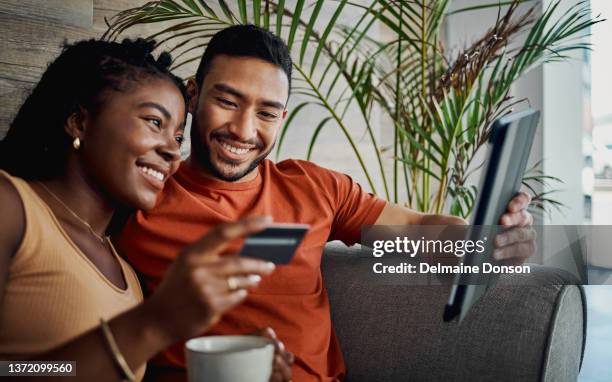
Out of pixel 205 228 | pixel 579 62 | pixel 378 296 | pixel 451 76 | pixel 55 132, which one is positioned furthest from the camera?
pixel 579 62

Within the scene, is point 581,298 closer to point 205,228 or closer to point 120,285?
point 205,228

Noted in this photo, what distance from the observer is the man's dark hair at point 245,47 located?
1.43 metres

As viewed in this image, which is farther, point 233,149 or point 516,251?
point 233,149

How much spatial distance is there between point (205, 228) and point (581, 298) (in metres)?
0.83

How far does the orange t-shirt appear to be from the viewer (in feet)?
4.29

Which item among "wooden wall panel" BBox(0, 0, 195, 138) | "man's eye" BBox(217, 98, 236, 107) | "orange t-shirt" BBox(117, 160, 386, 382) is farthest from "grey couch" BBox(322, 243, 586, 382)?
"wooden wall panel" BBox(0, 0, 195, 138)

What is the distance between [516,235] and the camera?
1.17 meters

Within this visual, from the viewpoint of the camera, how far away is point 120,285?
1122 mm

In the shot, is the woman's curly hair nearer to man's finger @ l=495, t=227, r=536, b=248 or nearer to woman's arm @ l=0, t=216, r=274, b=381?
woman's arm @ l=0, t=216, r=274, b=381

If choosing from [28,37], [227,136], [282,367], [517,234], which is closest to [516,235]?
[517,234]

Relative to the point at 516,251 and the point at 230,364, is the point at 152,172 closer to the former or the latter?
the point at 230,364

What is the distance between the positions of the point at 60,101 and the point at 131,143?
167mm

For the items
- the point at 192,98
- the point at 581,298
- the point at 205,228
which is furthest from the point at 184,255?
the point at 581,298

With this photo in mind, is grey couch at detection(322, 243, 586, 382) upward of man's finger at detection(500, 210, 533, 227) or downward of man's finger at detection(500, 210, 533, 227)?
downward
